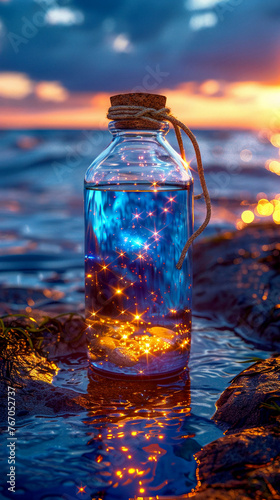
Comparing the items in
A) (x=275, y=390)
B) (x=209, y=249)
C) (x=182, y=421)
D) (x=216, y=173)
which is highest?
(x=216, y=173)

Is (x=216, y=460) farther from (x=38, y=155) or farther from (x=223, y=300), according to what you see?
(x=38, y=155)

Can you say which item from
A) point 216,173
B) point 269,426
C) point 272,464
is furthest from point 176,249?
point 216,173

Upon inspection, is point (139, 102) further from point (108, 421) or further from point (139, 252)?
point (108, 421)

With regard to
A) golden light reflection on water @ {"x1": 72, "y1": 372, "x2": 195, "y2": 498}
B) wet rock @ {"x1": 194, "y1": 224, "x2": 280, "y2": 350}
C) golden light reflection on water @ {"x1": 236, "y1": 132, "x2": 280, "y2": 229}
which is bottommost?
Answer: golden light reflection on water @ {"x1": 72, "y1": 372, "x2": 195, "y2": 498}

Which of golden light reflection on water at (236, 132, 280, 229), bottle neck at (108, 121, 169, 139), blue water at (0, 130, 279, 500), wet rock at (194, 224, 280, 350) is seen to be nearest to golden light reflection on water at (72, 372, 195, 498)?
blue water at (0, 130, 279, 500)

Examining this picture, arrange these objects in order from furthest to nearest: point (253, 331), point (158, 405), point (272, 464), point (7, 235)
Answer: point (7, 235)
point (253, 331)
point (158, 405)
point (272, 464)

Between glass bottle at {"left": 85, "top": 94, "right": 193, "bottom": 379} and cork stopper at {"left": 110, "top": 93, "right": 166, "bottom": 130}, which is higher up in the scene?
cork stopper at {"left": 110, "top": 93, "right": 166, "bottom": 130}

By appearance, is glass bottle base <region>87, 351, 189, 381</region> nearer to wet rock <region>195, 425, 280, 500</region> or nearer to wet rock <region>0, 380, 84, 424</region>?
wet rock <region>0, 380, 84, 424</region>

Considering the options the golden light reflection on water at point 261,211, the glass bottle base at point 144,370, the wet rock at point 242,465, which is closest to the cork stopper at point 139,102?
the glass bottle base at point 144,370
